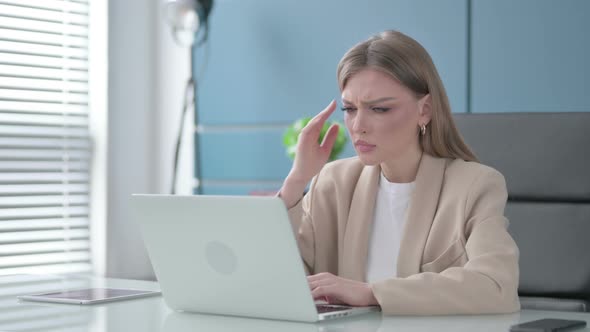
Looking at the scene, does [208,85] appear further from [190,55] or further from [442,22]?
[442,22]

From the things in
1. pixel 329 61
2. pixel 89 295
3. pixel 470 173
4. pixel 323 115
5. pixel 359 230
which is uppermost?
pixel 329 61

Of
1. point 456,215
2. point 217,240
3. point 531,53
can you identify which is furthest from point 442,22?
point 217,240

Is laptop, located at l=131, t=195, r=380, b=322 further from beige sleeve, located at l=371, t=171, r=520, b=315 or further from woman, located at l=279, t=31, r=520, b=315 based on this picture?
woman, located at l=279, t=31, r=520, b=315

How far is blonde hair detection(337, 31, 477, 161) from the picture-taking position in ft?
6.40

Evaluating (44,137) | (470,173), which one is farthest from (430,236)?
(44,137)

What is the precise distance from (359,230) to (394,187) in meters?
0.15

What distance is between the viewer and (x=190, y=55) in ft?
14.0

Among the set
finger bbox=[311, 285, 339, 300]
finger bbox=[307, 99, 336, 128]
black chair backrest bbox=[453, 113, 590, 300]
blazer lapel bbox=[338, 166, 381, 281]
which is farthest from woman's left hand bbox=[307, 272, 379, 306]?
black chair backrest bbox=[453, 113, 590, 300]

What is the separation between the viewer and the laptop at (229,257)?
1.39 metres

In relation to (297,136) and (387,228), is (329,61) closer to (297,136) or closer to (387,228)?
(297,136)

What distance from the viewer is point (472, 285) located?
5.16ft

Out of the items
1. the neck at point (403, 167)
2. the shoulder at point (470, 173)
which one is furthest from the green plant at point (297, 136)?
the shoulder at point (470, 173)

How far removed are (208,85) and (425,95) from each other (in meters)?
2.33

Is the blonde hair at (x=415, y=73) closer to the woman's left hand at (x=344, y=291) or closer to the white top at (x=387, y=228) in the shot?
the white top at (x=387, y=228)
